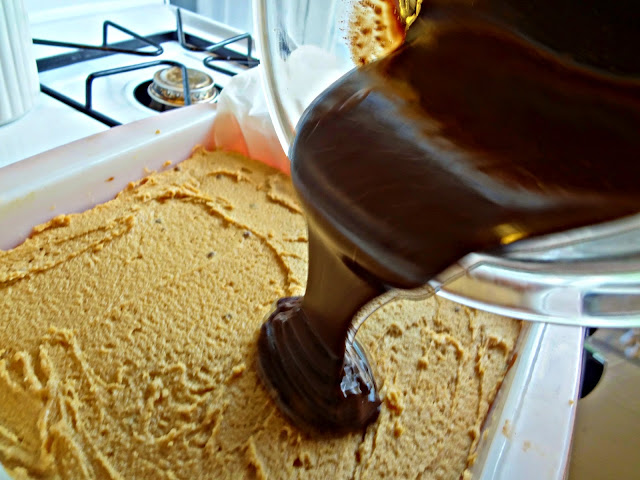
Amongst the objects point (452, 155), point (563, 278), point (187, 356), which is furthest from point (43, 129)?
point (563, 278)

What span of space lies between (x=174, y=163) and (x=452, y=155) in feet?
2.44

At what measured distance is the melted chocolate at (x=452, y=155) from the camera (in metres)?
0.48

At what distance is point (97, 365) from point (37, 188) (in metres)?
0.35

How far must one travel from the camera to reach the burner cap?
120 cm

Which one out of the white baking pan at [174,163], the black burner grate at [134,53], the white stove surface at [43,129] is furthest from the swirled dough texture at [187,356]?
the black burner grate at [134,53]

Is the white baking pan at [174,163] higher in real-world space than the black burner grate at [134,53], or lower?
lower

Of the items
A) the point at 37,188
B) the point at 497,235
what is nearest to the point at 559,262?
the point at 497,235

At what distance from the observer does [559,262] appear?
0.50 metres

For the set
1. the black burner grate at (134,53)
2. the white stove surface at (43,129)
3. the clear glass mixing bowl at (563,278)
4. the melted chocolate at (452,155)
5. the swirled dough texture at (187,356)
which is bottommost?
the swirled dough texture at (187,356)

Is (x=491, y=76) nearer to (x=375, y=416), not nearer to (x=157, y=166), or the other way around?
(x=375, y=416)

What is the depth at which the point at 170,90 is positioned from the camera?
3.93 feet

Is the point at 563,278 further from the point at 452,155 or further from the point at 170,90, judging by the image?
the point at 170,90

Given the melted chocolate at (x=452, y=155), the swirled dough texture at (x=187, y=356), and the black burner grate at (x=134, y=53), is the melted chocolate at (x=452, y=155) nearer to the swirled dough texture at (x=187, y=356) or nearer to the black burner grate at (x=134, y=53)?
the swirled dough texture at (x=187, y=356)

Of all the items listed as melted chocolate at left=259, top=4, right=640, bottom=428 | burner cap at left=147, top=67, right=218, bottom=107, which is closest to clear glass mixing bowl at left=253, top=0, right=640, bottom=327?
melted chocolate at left=259, top=4, right=640, bottom=428
